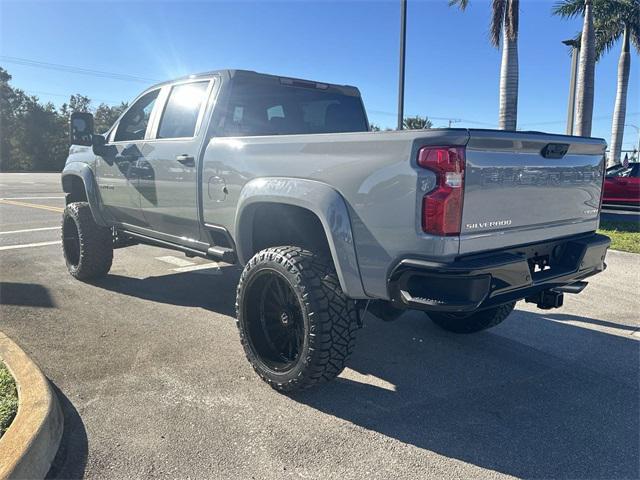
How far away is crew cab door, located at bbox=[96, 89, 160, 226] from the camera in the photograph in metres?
4.68

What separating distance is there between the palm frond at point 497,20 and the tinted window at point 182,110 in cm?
1151

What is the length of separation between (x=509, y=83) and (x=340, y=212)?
1185 cm

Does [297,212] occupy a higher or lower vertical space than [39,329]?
higher

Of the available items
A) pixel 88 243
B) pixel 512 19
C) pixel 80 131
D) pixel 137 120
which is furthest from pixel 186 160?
pixel 512 19

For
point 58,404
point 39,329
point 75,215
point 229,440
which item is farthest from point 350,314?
point 75,215

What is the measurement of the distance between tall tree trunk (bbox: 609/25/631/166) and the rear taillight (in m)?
22.7

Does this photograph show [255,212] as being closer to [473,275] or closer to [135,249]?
[473,275]

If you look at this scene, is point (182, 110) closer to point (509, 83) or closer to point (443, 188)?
point (443, 188)

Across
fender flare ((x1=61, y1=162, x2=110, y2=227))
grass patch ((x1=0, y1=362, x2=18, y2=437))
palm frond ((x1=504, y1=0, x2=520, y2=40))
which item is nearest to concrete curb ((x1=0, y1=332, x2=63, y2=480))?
grass patch ((x1=0, y1=362, x2=18, y2=437))

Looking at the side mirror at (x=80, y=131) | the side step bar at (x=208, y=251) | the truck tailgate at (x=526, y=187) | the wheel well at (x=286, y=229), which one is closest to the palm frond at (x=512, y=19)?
the truck tailgate at (x=526, y=187)

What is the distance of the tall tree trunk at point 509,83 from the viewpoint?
12977 mm

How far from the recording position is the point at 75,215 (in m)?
5.56

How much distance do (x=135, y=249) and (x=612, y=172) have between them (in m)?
14.5

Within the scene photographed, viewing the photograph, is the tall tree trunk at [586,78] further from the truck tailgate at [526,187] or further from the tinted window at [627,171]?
the truck tailgate at [526,187]
